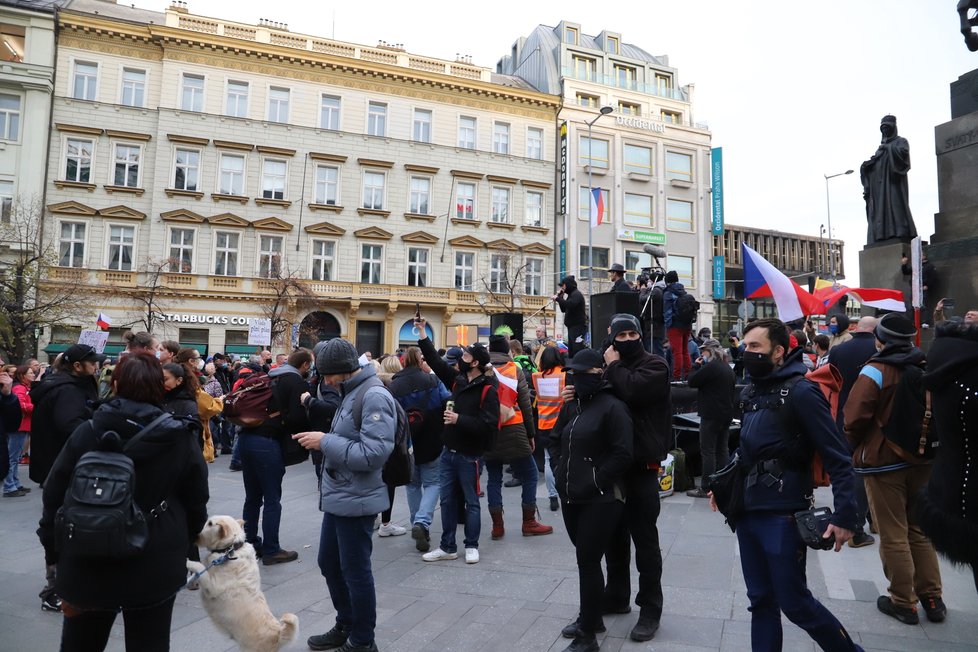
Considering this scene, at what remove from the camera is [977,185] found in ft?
29.2

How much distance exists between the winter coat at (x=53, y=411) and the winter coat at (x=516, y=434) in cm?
375

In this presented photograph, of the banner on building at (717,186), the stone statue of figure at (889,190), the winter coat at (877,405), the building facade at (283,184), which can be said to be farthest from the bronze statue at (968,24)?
the banner on building at (717,186)

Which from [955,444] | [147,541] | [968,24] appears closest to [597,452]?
[955,444]

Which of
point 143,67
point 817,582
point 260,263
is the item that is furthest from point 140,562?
point 143,67

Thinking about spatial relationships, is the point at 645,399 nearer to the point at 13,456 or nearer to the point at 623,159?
the point at 13,456

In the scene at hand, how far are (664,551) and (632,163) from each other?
37.4m

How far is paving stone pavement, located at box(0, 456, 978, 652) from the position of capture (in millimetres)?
4199

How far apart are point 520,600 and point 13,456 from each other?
29.4ft

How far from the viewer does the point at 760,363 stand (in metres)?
3.53

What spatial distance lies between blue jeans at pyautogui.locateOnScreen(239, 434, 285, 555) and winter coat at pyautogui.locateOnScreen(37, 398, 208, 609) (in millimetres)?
2944

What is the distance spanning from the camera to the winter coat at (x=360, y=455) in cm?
396

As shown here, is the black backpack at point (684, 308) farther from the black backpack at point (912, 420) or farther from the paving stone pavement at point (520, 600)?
the black backpack at point (912, 420)

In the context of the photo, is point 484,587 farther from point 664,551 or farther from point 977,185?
point 977,185

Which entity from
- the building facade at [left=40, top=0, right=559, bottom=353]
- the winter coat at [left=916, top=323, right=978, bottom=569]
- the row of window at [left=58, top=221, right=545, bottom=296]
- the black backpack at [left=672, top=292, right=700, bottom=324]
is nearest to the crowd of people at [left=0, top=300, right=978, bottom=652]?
the winter coat at [left=916, top=323, right=978, bottom=569]
